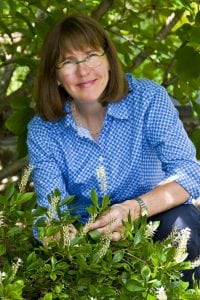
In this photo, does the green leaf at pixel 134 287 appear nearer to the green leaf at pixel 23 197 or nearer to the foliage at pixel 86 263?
the foliage at pixel 86 263

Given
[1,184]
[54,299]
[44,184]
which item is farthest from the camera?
[1,184]

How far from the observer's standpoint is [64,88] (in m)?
2.77

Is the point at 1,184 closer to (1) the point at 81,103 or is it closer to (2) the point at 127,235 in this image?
(1) the point at 81,103

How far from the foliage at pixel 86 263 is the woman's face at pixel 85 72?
81cm

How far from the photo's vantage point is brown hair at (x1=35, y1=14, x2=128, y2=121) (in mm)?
2559

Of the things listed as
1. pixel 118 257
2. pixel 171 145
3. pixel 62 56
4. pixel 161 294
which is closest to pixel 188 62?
pixel 171 145

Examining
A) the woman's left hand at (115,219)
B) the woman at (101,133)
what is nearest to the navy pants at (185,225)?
the woman at (101,133)

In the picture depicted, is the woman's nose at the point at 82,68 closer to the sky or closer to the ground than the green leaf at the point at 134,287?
closer to the sky

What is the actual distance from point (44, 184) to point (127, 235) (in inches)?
31.1

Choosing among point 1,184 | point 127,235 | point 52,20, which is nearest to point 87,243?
point 127,235

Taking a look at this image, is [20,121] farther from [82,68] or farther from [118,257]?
[118,257]

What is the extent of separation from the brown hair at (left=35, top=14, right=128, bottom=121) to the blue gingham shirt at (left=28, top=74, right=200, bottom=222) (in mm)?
45

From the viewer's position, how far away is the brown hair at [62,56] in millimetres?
2559

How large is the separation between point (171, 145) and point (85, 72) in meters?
0.43
